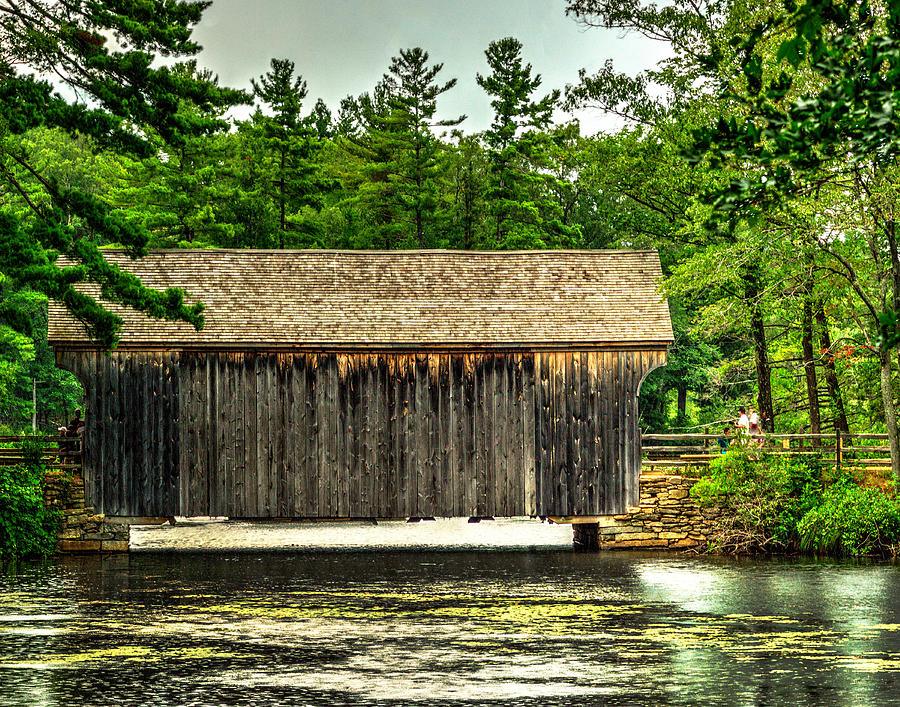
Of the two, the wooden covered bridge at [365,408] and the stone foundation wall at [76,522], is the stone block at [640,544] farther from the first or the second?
the stone foundation wall at [76,522]

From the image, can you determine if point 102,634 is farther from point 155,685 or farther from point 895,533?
point 895,533

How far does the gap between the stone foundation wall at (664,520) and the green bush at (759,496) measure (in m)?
0.35

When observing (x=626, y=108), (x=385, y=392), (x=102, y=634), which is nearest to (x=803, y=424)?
(x=626, y=108)

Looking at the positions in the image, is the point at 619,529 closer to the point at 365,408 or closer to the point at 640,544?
the point at 640,544

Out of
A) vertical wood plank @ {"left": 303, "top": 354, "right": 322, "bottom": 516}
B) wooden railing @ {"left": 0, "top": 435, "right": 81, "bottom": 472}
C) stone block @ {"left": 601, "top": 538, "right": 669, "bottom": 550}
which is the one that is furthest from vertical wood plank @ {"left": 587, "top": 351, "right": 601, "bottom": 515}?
wooden railing @ {"left": 0, "top": 435, "right": 81, "bottom": 472}

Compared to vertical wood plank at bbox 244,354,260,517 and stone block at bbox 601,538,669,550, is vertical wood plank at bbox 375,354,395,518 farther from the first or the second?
stone block at bbox 601,538,669,550

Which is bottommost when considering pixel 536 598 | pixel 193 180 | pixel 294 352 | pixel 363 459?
pixel 536 598

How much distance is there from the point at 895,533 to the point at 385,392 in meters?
11.2

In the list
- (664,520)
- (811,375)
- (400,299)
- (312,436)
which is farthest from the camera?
(811,375)

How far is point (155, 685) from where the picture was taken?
475 inches

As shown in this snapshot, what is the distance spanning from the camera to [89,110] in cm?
2162

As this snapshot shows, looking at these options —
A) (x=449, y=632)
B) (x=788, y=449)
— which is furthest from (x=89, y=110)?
(x=788, y=449)

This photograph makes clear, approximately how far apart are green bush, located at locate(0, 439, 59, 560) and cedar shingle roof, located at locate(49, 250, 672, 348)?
2864 mm

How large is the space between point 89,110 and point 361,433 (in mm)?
9025
